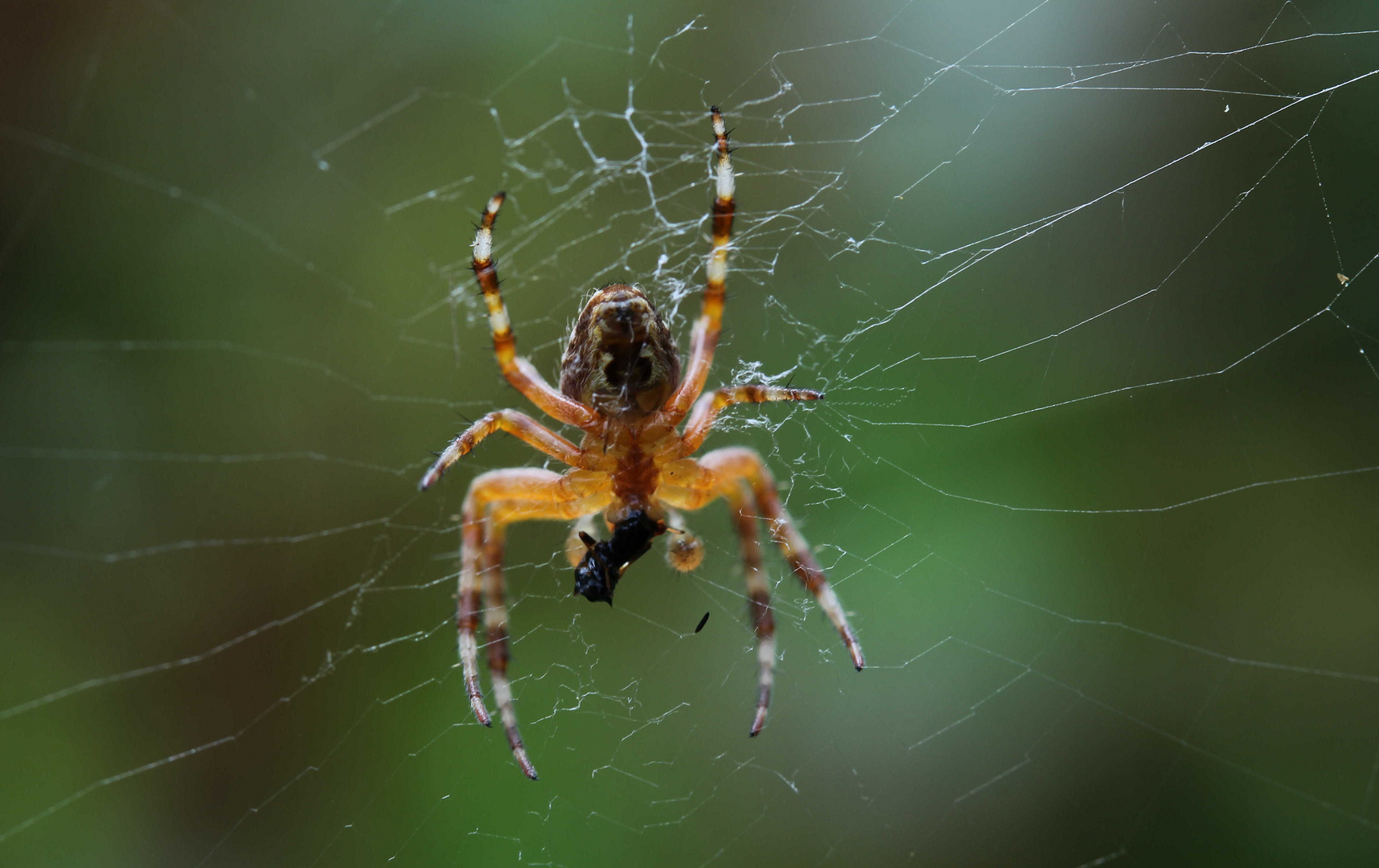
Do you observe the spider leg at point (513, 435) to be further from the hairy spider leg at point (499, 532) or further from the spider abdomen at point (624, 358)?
the spider abdomen at point (624, 358)

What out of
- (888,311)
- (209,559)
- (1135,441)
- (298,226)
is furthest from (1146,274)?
(209,559)

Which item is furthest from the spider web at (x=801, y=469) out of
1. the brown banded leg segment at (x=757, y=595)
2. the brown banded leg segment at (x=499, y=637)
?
the brown banded leg segment at (x=499, y=637)

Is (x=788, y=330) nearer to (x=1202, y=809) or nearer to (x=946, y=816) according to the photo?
(x=946, y=816)

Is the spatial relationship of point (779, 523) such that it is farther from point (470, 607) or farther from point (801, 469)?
point (470, 607)

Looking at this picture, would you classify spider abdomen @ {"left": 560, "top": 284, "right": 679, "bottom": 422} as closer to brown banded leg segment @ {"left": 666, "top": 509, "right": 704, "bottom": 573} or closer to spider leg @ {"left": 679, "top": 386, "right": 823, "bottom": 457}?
spider leg @ {"left": 679, "top": 386, "right": 823, "bottom": 457}

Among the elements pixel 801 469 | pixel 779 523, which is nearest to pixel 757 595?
pixel 779 523

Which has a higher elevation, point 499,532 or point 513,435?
point 513,435

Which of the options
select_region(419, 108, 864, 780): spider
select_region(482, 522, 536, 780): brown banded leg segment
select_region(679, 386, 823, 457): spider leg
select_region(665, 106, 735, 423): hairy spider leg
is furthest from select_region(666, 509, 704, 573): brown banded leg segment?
select_region(482, 522, 536, 780): brown banded leg segment
